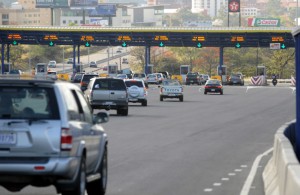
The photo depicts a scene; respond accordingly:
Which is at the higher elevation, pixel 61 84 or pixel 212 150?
pixel 61 84

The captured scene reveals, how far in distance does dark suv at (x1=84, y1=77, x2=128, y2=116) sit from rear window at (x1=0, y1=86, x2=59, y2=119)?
33.8 metres

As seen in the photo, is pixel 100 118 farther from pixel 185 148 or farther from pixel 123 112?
pixel 123 112

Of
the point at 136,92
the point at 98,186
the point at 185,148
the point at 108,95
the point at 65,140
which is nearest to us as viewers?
the point at 65,140

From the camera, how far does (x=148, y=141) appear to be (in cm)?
3197

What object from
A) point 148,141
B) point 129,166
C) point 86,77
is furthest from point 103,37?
point 129,166

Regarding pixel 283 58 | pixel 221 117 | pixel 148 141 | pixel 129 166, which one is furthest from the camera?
pixel 283 58

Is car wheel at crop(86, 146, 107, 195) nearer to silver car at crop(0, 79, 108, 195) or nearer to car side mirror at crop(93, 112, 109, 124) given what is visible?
car side mirror at crop(93, 112, 109, 124)

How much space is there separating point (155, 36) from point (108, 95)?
3383 inches

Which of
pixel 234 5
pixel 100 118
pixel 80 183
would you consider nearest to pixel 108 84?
pixel 100 118

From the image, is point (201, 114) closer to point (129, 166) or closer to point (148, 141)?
point (148, 141)

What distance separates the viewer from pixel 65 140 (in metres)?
14.2

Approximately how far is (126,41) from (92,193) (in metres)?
121

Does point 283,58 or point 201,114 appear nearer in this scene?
point 201,114

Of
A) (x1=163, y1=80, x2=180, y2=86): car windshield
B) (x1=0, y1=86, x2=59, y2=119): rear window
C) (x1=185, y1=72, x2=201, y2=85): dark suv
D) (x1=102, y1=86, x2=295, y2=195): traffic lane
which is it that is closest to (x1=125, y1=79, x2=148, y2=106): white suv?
(x1=102, y1=86, x2=295, y2=195): traffic lane
